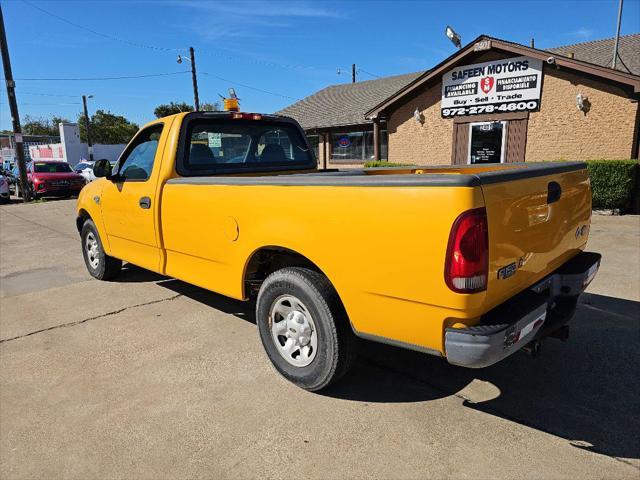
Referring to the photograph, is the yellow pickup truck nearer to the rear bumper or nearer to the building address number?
the rear bumper

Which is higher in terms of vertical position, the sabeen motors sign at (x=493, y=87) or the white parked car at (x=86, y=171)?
the sabeen motors sign at (x=493, y=87)

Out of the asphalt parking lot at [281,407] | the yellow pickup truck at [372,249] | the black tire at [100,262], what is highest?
the yellow pickup truck at [372,249]

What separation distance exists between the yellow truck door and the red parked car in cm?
1629

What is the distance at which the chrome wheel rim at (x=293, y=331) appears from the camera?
9.96 ft

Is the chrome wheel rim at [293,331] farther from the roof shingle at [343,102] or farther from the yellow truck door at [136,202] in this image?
the roof shingle at [343,102]

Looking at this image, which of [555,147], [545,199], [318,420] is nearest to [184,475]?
[318,420]

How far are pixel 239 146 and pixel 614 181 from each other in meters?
10.3

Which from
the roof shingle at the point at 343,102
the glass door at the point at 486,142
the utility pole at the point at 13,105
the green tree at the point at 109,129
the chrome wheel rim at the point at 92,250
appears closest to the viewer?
the chrome wheel rim at the point at 92,250

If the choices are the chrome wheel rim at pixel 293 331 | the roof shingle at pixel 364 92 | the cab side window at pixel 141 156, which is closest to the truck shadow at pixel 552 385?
the chrome wheel rim at pixel 293 331

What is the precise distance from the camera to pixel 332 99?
942 inches

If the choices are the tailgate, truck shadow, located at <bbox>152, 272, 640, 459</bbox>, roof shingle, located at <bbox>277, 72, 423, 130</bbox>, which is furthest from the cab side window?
roof shingle, located at <bbox>277, 72, 423, 130</bbox>

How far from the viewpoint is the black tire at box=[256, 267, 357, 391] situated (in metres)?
2.83

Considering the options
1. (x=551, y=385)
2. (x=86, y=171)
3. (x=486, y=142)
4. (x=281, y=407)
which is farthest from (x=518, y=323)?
(x=86, y=171)

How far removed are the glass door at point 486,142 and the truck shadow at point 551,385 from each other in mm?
11009
